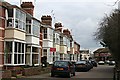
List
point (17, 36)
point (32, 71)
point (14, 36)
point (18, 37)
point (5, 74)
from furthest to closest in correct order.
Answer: point (32, 71)
point (18, 37)
point (17, 36)
point (14, 36)
point (5, 74)

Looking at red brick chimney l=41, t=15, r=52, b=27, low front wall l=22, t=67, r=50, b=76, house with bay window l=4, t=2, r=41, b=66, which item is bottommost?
low front wall l=22, t=67, r=50, b=76

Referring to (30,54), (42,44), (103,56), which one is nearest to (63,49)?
(42,44)

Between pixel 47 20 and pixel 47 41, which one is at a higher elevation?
pixel 47 20

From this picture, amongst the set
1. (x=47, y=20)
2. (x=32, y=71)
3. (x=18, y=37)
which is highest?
(x=47, y=20)

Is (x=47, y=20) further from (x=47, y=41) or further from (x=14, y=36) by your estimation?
(x=14, y=36)

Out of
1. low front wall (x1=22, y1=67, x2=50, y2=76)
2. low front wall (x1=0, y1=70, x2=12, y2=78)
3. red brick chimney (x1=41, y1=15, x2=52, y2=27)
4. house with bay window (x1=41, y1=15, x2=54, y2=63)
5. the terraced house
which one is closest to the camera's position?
low front wall (x1=0, y1=70, x2=12, y2=78)

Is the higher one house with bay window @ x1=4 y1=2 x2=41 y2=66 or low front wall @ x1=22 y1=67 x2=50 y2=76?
house with bay window @ x1=4 y1=2 x2=41 y2=66

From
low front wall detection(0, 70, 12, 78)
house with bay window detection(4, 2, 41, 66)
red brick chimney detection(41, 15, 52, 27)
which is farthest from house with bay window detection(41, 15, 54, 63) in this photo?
low front wall detection(0, 70, 12, 78)

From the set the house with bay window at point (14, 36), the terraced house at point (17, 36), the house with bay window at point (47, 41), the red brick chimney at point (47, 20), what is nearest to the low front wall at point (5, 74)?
the terraced house at point (17, 36)

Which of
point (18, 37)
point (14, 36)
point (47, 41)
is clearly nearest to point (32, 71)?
point (18, 37)

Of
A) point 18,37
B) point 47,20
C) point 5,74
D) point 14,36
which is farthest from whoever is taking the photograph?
point 47,20

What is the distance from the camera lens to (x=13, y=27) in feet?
98.0

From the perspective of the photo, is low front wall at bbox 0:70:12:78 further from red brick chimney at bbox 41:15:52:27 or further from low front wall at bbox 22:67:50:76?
A: red brick chimney at bbox 41:15:52:27

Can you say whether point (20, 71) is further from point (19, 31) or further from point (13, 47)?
point (19, 31)
